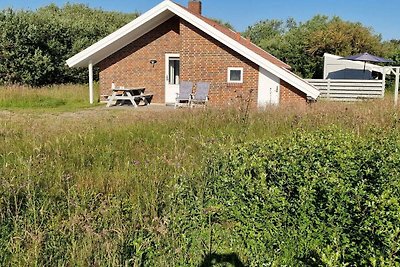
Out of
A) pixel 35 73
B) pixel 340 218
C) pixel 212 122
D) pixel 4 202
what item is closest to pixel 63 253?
pixel 4 202

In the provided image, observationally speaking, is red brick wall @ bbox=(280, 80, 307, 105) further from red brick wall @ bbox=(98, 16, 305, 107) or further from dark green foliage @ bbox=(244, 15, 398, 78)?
dark green foliage @ bbox=(244, 15, 398, 78)

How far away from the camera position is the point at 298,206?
319cm

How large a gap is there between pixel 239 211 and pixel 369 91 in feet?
68.6

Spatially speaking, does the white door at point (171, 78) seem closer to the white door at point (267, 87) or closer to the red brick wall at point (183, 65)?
the red brick wall at point (183, 65)

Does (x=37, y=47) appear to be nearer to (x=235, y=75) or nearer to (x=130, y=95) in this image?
(x=130, y=95)

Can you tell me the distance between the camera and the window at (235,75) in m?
17.1

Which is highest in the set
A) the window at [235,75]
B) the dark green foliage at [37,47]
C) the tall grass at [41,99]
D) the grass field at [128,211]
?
the dark green foliage at [37,47]

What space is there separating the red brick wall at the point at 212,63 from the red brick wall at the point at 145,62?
121 cm

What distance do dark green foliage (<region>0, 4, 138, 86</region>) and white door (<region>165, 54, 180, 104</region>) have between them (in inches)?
312

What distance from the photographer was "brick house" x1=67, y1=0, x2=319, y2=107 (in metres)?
16.3

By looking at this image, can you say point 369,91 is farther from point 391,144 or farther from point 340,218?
point 340,218

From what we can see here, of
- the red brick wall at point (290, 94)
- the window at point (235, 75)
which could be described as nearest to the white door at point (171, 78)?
the window at point (235, 75)

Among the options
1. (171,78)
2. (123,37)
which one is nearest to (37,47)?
(123,37)

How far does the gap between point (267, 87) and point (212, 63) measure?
279 centimetres
